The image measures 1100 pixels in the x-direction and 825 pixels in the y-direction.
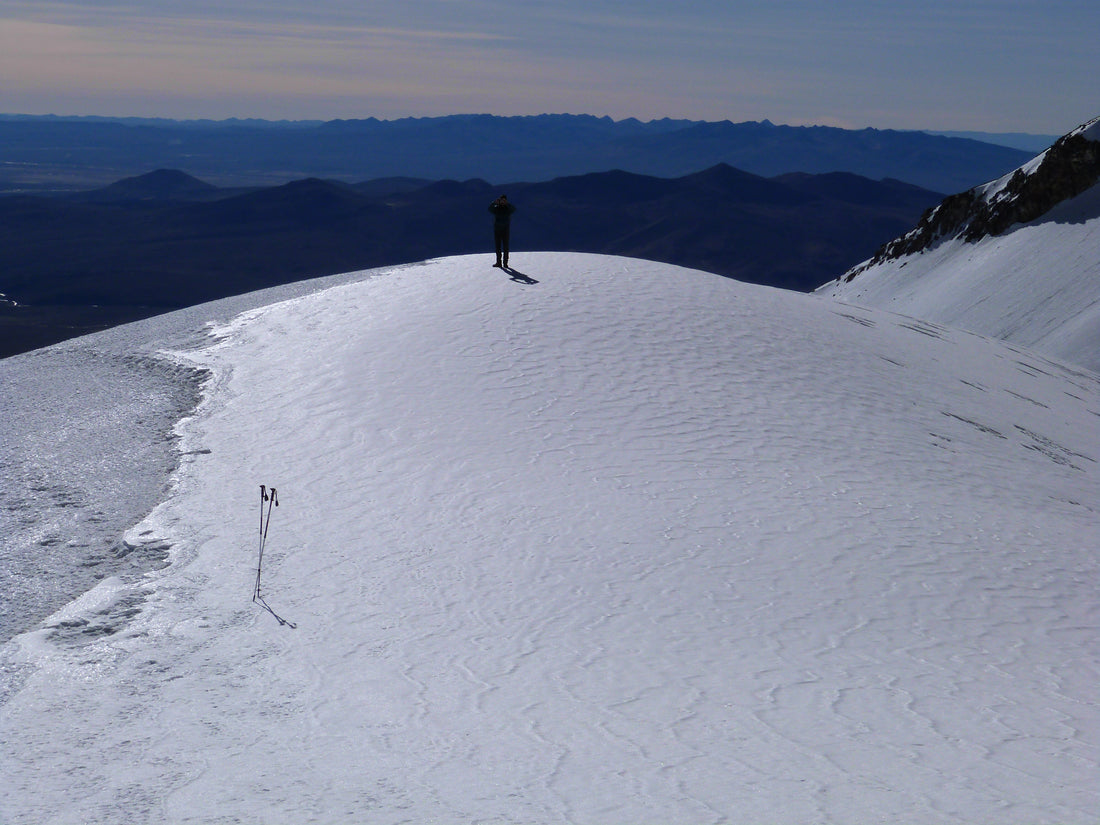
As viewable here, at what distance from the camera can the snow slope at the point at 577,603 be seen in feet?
23.5

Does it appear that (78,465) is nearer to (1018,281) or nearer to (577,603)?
(577,603)

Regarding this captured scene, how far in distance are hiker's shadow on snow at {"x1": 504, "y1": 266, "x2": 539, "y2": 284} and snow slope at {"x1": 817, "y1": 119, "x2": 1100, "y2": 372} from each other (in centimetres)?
3326

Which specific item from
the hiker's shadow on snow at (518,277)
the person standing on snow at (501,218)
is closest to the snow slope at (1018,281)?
the hiker's shadow on snow at (518,277)

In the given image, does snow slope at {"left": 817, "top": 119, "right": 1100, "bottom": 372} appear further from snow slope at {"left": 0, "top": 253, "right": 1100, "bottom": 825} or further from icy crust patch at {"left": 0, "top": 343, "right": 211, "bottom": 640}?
icy crust patch at {"left": 0, "top": 343, "right": 211, "bottom": 640}

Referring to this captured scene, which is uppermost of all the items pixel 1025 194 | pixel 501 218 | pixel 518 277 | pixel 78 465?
pixel 1025 194

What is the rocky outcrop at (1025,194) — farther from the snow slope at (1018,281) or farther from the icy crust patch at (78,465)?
the icy crust patch at (78,465)

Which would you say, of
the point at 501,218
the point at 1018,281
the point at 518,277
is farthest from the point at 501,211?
the point at 1018,281

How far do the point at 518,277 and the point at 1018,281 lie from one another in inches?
1869

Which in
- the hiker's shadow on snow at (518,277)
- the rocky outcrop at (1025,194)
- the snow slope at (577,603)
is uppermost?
the rocky outcrop at (1025,194)

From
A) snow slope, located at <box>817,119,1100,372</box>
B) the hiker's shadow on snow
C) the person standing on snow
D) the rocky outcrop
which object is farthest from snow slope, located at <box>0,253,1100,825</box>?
the rocky outcrop

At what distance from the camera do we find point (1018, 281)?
5950 cm

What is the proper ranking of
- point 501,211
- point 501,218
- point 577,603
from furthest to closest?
point 501,218 < point 501,211 < point 577,603

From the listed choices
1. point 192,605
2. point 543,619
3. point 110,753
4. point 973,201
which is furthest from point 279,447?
point 973,201

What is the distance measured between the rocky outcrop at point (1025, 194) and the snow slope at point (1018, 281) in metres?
0.31
